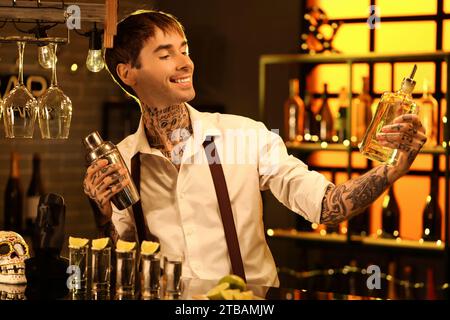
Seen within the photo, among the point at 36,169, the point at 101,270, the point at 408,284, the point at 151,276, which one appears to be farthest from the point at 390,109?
the point at 408,284

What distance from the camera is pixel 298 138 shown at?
4.74 meters

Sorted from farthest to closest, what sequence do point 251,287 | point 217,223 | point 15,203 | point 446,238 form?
point 446,238 → point 15,203 → point 217,223 → point 251,287

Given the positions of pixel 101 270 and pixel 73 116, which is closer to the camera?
pixel 101 270

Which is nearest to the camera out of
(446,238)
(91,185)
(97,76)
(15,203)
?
A: (91,185)

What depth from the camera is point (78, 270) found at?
266 centimetres

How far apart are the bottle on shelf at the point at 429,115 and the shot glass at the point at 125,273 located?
85.4 inches

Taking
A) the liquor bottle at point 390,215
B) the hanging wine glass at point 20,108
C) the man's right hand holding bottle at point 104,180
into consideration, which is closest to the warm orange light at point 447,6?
the liquor bottle at point 390,215

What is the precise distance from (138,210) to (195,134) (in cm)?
32

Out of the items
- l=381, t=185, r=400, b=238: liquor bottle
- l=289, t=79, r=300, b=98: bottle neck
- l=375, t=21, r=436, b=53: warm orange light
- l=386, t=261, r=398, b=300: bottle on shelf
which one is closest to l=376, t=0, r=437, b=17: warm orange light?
l=375, t=21, r=436, b=53: warm orange light

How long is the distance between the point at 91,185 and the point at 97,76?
57 centimetres

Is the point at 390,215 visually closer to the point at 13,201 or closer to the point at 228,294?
the point at 13,201

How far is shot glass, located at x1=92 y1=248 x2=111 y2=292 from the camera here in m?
2.65
